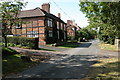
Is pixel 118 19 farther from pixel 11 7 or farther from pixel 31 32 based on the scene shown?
pixel 31 32

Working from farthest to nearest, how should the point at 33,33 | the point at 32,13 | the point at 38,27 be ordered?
the point at 32,13 → the point at 33,33 → the point at 38,27

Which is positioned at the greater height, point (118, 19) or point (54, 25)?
point (54, 25)

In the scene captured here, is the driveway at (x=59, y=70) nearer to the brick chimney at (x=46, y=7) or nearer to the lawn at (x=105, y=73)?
the lawn at (x=105, y=73)

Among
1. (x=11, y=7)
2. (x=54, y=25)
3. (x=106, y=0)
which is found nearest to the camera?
(x=106, y=0)

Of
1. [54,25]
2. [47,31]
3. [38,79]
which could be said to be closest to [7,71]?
[38,79]

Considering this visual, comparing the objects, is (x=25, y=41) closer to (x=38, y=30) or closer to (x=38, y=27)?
(x=38, y=30)

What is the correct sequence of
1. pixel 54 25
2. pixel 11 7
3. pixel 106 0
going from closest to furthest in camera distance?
pixel 106 0 < pixel 11 7 < pixel 54 25

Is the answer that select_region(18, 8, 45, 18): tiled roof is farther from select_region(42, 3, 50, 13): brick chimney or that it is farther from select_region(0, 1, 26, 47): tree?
select_region(0, 1, 26, 47): tree

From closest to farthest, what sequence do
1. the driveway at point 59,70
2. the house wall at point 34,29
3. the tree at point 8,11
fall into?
the driveway at point 59,70 → the tree at point 8,11 → the house wall at point 34,29

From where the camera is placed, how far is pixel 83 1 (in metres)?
12.0

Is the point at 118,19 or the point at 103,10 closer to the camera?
the point at 118,19

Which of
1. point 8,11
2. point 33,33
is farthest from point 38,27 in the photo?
point 8,11

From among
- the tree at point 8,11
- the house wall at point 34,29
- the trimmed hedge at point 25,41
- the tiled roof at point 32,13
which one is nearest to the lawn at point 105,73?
the tree at point 8,11

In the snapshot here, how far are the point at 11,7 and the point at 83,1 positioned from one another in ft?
30.5
